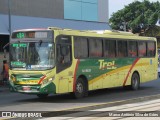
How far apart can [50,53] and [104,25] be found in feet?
82.7

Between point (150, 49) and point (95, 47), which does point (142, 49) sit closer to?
point (150, 49)

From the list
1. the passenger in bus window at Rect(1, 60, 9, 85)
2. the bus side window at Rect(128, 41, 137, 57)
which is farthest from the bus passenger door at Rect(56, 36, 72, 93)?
the passenger in bus window at Rect(1, 60, 9, 85)

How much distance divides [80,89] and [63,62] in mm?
1728

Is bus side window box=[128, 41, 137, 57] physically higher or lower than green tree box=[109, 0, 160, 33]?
lower

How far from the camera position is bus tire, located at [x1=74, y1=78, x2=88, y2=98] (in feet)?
59.6

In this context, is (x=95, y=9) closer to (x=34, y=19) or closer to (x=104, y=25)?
(x=104, y=25)

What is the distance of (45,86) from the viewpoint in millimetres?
16562

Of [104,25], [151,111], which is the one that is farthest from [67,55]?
[104,25]

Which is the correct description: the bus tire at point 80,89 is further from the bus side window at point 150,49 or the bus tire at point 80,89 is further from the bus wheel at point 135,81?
the bus side window at point 150,49

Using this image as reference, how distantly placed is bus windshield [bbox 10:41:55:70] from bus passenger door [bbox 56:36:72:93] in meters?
0.35

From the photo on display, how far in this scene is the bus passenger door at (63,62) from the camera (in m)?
17.0

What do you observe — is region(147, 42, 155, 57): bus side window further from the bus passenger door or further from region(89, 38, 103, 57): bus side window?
the bus passenger door

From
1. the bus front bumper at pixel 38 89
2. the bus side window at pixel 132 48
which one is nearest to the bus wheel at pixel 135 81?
the bus side window at pixel 132 48

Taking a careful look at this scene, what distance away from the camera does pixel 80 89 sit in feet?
60.2
